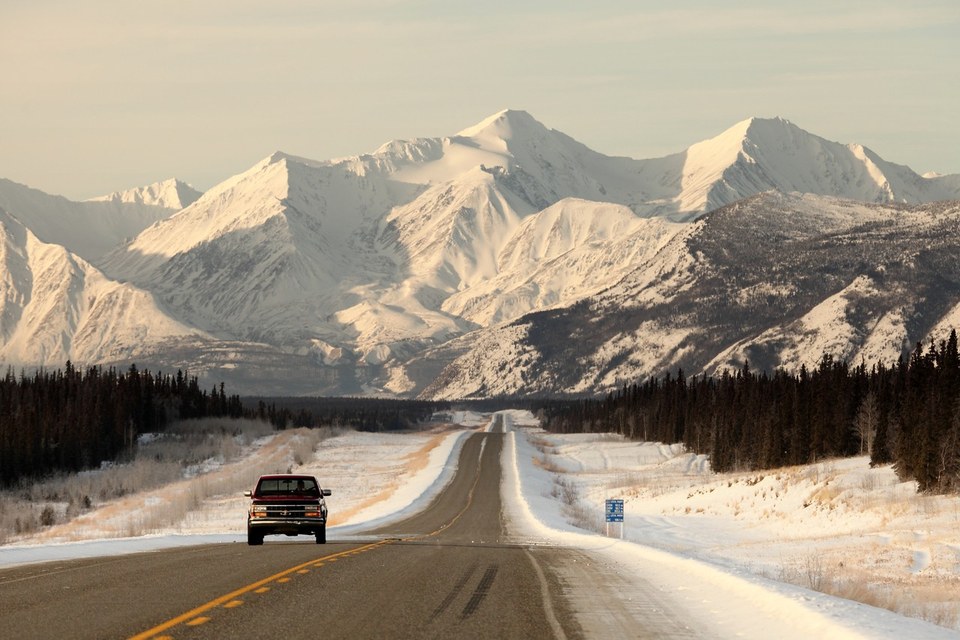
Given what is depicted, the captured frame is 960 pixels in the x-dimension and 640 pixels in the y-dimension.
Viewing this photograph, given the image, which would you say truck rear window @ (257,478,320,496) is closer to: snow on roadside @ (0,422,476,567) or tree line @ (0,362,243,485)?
snow on roadside @ (0,422,476,567)

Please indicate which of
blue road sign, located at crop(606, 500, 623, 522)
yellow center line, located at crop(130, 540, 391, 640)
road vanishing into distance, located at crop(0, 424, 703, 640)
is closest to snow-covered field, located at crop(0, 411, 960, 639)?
blue road sign, located at crop(606, 500, 623, 522)

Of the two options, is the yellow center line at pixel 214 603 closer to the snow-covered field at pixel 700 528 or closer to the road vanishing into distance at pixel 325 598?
the road vanishing into distance at pixel 325 598

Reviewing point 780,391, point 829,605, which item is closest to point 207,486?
point 780,391

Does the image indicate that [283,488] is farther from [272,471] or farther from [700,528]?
[272,471]

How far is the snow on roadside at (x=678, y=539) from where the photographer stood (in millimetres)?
20000

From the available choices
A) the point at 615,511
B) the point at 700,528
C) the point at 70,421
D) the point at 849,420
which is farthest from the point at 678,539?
the point at 70,421

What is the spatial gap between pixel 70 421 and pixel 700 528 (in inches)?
3716

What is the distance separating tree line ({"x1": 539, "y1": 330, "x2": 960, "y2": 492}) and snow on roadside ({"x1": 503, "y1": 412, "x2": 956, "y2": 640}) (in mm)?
5607

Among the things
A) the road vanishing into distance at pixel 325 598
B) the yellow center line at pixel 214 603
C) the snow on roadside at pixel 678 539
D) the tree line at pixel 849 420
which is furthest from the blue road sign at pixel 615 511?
the tree line at pixel 849 420

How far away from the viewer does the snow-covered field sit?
23000mm

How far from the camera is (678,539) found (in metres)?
69.9

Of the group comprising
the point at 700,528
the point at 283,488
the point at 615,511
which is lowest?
the point at 700,528

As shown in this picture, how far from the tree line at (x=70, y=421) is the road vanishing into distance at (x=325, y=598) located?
360 ft

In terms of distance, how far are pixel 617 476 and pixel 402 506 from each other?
56.5 metres
